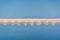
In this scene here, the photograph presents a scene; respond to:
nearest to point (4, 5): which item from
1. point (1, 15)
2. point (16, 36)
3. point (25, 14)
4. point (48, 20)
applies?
point (1, 15)

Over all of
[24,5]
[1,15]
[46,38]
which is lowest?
[46,38]

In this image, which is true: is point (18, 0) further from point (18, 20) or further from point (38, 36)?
point (38, 36)

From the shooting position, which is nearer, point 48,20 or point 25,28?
point 48,20

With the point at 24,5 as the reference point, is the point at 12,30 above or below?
below

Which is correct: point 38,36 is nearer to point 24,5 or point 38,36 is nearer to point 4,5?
point 24,5

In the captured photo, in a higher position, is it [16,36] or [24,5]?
[24,5]

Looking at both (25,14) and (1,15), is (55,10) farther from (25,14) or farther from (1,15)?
(1,15)

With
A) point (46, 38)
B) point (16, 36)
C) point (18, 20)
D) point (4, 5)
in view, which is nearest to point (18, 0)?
point (4, 5)

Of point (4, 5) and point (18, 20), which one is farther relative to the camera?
point (4, 5)
